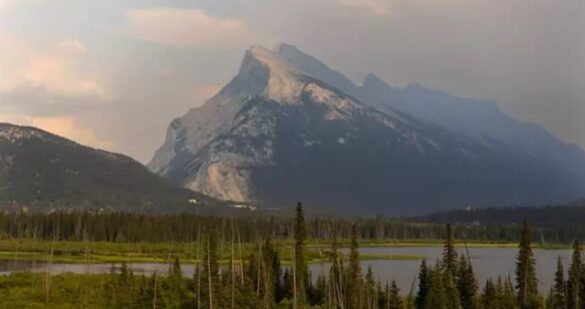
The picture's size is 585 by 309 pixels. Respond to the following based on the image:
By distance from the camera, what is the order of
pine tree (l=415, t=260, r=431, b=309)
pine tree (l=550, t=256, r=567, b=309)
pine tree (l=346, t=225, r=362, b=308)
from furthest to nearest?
1. pine tree (l=415, t=260, r=431, b=309)
2. pine tree (l=550, t=256, r=567, b=309)
3. pine tree (l=346, t=225, r=362, b=308)

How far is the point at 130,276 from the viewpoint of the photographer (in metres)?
103

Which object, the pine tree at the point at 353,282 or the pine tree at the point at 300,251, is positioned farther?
the pine tree at the point at 300,251

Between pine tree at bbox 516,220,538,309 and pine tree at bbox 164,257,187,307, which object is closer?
pine tree at bbox 164,257,187,307

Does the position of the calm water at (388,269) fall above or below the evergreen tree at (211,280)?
below

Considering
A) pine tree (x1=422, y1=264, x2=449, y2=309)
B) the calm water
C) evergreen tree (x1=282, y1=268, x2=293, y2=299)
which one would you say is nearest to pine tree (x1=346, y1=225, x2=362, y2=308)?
pine tree (x1=422, y1=264, x2=449, y2=309)

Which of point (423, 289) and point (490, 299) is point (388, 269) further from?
point (490, 299)

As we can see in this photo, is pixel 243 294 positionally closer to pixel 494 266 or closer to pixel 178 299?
pixel 178 299

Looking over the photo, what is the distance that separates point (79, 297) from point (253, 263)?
86.4 ft

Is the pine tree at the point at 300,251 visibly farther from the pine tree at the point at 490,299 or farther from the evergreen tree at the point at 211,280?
the pine tree at the point at 490,299

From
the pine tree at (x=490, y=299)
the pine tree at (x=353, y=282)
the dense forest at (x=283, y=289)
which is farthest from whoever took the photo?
the pine tree at (x=490, y=299)

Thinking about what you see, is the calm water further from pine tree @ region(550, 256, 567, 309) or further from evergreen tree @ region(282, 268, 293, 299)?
pine tree @ region(550, 256, 567, 309)

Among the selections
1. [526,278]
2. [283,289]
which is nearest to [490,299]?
[526,278]

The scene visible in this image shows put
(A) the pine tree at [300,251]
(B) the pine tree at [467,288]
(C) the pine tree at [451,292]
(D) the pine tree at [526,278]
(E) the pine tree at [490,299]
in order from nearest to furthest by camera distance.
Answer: (C) the pine tree at [451,292], (E) the pine tree at [490,299], (D) the pine tree at [526,278], (B) the pine tree at [467,288], (A) the pine tree at [300,251]

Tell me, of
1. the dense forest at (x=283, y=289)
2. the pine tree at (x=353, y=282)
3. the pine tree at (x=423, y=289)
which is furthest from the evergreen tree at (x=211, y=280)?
the pine tree at (x=423, y=289)
